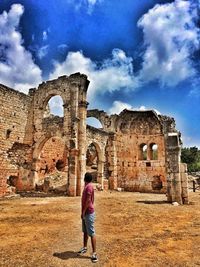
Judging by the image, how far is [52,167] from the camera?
67.4 ft

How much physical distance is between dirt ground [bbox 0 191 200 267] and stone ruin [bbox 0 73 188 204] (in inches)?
202

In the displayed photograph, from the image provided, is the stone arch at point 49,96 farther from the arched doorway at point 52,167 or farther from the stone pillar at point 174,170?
the stone pillar at point 174,170

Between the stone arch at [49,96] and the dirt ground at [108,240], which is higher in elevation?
the stone arch at [49,96]

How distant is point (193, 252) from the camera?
479 cm

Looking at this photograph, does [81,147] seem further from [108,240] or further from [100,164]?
[108,240]

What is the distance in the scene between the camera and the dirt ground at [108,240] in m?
4.30

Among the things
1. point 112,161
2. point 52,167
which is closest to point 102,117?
point 112,161

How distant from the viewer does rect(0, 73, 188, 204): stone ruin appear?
16.0m

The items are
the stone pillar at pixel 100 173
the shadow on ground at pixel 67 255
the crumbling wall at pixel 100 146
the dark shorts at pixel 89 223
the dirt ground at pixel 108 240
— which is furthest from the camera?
the stone pillar at pixel 100 173

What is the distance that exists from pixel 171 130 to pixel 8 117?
13.6m

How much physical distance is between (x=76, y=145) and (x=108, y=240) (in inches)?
435

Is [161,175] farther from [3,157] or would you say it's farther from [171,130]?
[3,157]

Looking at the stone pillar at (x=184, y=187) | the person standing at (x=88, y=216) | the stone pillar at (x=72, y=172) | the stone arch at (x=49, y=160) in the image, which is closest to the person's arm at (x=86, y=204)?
the person standing at (x=88, y=216)

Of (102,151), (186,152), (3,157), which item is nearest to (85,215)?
(3,157)
